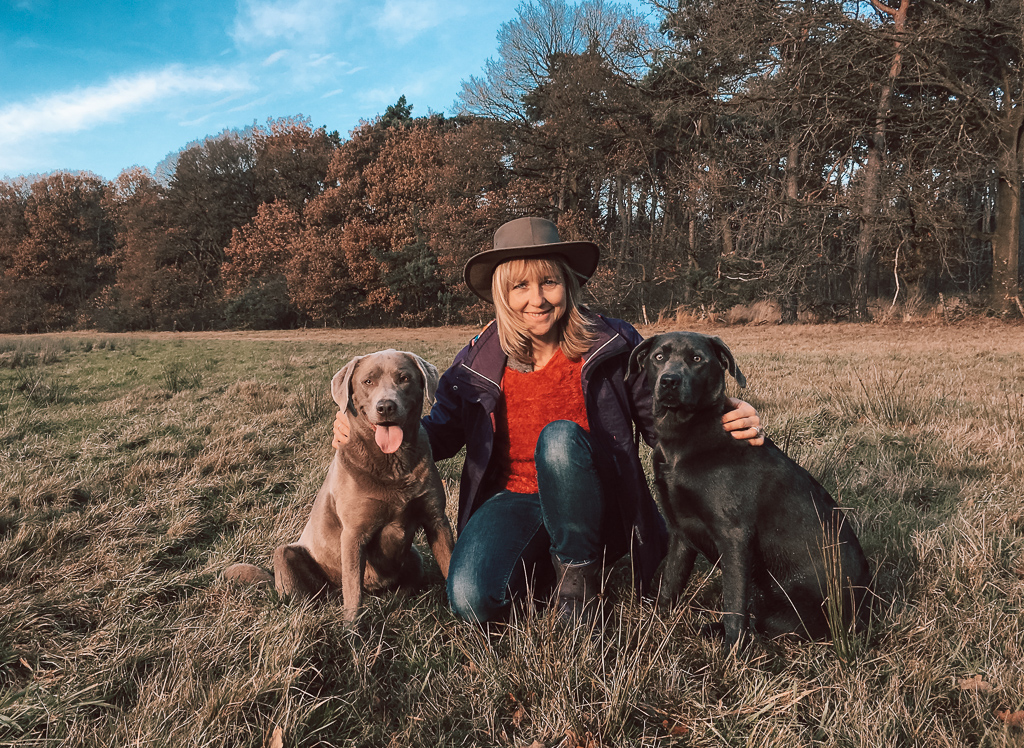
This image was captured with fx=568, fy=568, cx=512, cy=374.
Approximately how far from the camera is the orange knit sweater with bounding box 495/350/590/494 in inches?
114

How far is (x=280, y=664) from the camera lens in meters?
1.95

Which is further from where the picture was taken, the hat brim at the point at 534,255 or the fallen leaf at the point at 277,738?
the hat brim at the point at 534,255

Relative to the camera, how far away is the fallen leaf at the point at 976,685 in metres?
1.84

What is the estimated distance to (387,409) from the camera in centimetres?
259

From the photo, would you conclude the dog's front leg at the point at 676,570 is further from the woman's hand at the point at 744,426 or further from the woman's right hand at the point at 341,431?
the woman's right hand at the point at 341,431

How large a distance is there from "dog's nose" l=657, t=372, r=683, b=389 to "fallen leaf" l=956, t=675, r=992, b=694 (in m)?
1.33

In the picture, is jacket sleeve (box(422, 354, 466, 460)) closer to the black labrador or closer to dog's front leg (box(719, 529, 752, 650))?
the black labrador

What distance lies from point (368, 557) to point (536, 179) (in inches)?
831

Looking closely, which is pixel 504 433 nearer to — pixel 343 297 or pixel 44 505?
pixel 44 505

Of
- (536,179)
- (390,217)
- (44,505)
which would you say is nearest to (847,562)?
(44,505)

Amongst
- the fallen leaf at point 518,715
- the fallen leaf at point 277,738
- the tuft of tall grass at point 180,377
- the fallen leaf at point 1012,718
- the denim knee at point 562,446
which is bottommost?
the fallen leaf at point 1012,718

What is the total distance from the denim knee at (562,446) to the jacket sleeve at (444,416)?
0.76 m

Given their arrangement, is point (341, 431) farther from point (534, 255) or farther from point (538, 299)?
point (534, 255)

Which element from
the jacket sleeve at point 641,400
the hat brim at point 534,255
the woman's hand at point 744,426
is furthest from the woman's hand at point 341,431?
the woman's hand at point 744,426
